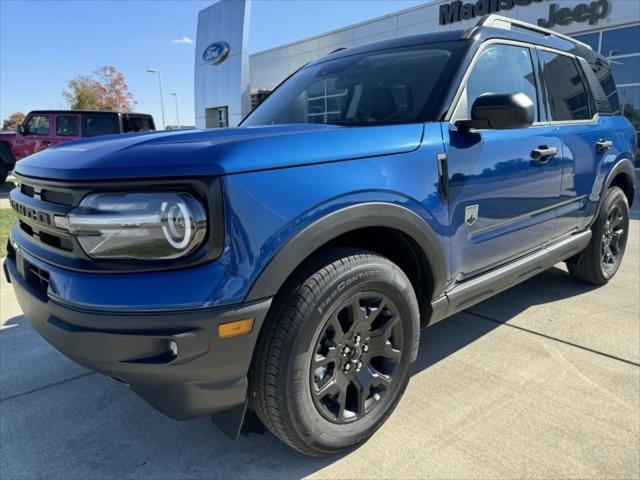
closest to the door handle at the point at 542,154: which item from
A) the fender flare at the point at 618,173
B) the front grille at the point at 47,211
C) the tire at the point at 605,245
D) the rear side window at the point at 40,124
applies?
the fender flare at the point at 618,173

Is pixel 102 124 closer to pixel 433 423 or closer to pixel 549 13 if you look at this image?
pixel 549 13

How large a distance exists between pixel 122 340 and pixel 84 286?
228mm

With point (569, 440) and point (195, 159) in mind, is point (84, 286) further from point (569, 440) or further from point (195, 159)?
point (569, 440)

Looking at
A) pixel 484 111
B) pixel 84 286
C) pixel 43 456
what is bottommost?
pixel 43 456

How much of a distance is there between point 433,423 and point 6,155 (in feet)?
46.1

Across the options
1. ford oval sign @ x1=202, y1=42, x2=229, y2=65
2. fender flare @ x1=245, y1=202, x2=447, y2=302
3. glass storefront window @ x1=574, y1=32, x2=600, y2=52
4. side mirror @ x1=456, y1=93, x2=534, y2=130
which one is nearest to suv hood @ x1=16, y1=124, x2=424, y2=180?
fender flare @ x1=245, y1=202, x2=447, y2=302

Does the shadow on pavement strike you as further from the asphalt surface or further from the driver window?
the driver window

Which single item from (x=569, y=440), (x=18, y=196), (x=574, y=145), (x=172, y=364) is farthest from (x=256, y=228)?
(x=574, y=145)

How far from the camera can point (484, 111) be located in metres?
2.21

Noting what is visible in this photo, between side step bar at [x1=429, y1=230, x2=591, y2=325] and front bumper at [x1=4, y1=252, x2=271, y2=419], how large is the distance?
1.12 metres

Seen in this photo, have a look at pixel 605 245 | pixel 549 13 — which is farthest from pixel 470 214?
pixel 549 13

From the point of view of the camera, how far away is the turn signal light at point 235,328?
156 centimetres

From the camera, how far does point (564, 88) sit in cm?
342

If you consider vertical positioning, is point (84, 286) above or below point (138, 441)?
above
